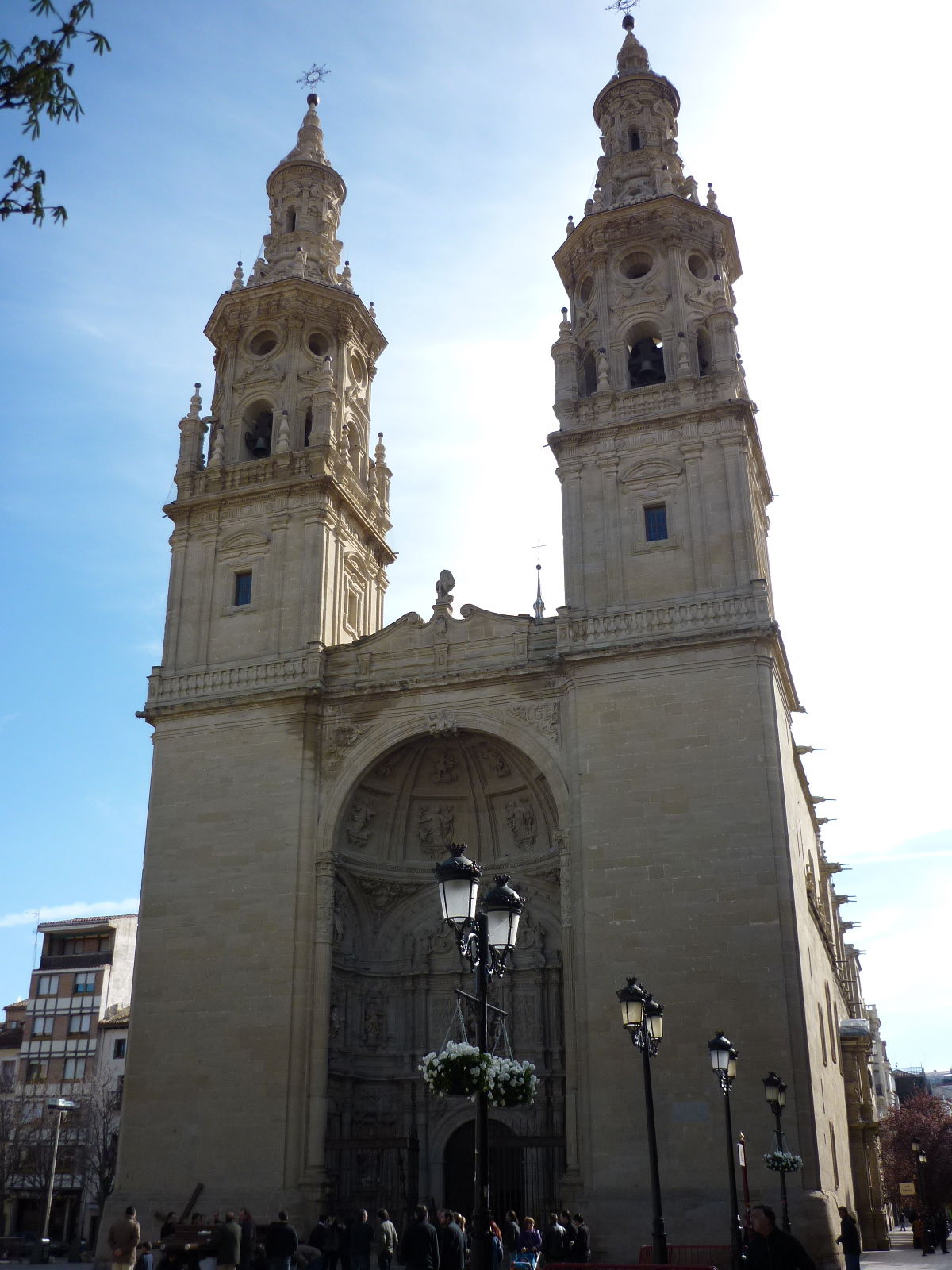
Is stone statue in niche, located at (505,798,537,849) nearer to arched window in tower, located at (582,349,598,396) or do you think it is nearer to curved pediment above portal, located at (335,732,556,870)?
curved pediment above portal, located at (335,732,556,870)

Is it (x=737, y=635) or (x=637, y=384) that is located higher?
(x=637, y=384)

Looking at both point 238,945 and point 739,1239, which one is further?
point 238,945

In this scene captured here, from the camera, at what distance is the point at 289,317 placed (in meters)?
35.2

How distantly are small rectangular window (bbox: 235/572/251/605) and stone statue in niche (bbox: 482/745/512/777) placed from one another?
7444 millimetres

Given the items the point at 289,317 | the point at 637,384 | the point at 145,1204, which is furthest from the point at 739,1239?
the point at 289,317

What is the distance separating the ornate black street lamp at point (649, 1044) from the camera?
14.9 meters

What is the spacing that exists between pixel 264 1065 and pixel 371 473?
1749cm

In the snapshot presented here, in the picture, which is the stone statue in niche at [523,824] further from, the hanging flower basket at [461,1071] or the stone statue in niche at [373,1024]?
the hanging flower basket at [461,1071]

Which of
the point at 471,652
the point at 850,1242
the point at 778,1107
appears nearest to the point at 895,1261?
the point at 850,1242

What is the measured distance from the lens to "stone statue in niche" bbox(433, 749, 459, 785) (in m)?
29.7

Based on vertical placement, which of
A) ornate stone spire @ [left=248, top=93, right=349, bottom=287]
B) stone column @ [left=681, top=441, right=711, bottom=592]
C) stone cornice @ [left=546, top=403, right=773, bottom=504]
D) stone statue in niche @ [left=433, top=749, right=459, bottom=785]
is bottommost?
stone statue in niche @ [left=433, top=749, right=459, bottom=785]

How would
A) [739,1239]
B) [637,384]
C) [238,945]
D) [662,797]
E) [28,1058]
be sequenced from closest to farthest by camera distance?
[739,1239], [662,797], [238,945], [637,384], [28,1058]

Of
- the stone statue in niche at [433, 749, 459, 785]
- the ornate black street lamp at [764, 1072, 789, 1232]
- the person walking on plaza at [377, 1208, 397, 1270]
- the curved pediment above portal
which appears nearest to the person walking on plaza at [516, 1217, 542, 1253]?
the person walking on plaza at [377, 1208, 397, 1270]

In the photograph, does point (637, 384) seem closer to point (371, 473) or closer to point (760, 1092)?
point (371, 473)
